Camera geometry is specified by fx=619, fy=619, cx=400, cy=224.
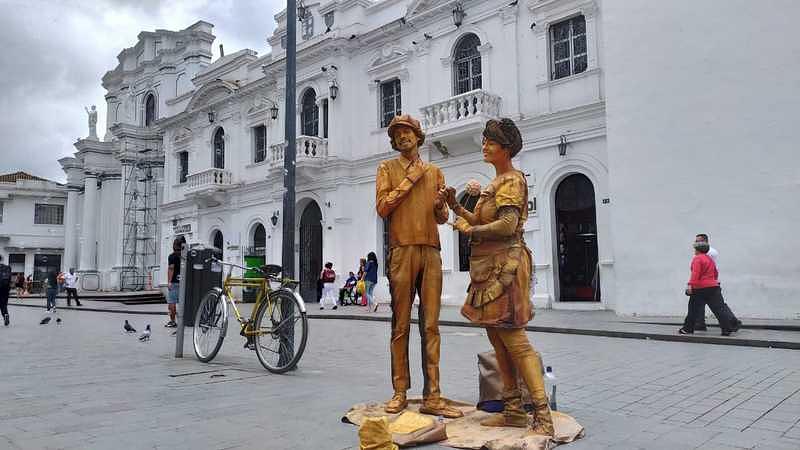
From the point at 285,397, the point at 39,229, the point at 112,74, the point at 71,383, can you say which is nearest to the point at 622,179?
the point at 285,397

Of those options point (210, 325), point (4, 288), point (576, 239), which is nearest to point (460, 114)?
point (576, 239)

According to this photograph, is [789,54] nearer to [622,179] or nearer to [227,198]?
[622,179]

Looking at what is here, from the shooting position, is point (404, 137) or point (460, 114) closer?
point (404, 137)

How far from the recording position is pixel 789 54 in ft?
38.3

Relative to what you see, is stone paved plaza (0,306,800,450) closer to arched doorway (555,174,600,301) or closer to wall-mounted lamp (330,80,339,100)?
arched doorway (555,174,600,301)

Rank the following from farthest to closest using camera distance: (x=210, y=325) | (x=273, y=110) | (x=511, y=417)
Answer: (x=273, y=110) < (x=210, y=325) < (x=511, y=417)

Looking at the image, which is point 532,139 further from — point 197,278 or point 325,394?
point 325,394

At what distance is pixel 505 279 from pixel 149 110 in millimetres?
37647

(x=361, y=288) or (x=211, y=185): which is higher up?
(x=211, y=185)

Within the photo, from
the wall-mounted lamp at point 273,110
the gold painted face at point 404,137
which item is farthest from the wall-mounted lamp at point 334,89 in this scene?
the gold painted face at point 404,137

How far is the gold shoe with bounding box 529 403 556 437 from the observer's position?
12.0 feet

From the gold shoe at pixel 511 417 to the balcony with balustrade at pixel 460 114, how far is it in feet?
43.2

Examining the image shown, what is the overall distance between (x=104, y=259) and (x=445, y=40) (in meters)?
28.3

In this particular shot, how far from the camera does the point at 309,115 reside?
917 inches
